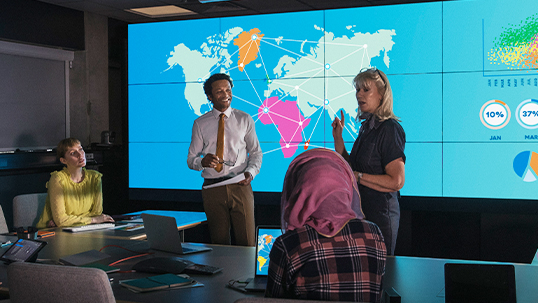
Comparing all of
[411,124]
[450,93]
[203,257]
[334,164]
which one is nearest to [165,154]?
[411,124]

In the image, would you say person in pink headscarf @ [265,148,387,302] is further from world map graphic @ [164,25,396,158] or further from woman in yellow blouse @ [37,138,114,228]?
world map graphic @ [164,25,396,158]

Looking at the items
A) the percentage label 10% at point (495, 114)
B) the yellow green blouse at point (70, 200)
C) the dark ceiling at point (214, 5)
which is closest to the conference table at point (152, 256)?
the yellow green blouse at point (70, 200)

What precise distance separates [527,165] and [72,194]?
3.85 metres

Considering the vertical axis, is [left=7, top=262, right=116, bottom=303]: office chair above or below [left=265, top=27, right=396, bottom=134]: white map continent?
below

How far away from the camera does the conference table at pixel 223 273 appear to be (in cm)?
170

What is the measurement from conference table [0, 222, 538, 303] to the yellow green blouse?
48 centimetres

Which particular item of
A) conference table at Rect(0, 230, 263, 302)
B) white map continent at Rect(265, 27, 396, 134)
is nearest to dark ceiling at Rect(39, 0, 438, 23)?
white map continent at Rect(265, 27, 396, 134)

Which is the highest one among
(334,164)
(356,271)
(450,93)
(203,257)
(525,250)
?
(450,93)

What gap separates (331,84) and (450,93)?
1161 mm

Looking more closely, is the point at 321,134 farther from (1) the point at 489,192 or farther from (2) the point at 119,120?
(2) the point at 119,120

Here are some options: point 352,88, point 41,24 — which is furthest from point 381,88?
point 41,24

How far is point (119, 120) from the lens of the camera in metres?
6.75

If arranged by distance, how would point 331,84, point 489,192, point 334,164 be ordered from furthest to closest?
point 331,84 < point 489,192 < point 334,164

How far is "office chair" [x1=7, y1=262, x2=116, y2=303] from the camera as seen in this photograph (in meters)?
1.40
